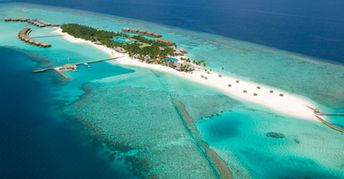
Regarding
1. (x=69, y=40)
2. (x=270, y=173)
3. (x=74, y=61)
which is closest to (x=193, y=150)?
(x=270, y=173)

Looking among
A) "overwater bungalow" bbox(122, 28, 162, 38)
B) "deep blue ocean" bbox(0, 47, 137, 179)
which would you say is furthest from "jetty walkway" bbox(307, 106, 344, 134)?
"overwater bungalow" bbox(122, 28, 162, 38)

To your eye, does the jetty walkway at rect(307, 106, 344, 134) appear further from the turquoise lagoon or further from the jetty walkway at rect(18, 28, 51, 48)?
the jetty walkway at rect(18, 28, 51, 48)

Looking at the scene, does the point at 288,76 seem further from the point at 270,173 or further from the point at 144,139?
the point at 144,139

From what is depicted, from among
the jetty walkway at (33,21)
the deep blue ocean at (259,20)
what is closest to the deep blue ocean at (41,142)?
the jetty walkway at (33,21)

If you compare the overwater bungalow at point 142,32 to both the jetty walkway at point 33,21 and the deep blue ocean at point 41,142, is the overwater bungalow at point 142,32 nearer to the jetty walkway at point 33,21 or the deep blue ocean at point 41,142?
the jetty walkway at point 33,21

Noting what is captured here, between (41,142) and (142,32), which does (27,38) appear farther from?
(41,142)
